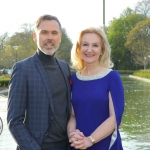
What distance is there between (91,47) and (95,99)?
1.39 ft

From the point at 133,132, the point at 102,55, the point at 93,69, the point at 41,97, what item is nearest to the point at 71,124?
the point at 41,97

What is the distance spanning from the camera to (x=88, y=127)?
9.04ft

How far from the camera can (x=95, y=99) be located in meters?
2.71

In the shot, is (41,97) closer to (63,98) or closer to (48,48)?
(63,98)

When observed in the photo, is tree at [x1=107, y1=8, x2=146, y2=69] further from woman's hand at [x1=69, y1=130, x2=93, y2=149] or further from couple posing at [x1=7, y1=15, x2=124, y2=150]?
woman's hand at [x1=69, y1=130, x2=93, y2=149]

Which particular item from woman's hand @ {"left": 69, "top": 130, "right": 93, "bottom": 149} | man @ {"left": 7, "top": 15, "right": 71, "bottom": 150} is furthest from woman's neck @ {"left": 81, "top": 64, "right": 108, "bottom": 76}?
woman's hand @ {"left": 69, "top": 130, "right": 93, "bottom": 149}

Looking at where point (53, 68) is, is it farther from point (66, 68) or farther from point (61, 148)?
point (61, 148)

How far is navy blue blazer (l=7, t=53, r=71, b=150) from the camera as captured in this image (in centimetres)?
247

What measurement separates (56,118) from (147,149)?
4.31 m

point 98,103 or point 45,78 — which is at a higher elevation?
point 45,78

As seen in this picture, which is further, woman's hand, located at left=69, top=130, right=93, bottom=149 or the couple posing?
woman's hand, located at left=69, top=130, right=93, bottom=149

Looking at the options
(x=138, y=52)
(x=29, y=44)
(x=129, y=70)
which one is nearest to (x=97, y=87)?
(x=29, y=44)

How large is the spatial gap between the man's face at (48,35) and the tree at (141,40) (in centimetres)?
4867

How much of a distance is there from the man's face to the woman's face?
25cm
